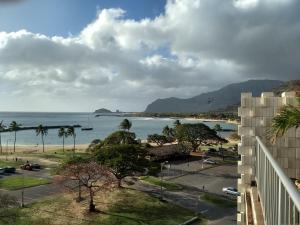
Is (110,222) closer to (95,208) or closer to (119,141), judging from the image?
(95,208)

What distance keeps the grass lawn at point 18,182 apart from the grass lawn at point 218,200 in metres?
23.0

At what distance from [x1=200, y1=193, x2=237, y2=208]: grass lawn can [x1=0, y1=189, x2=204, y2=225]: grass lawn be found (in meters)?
5.81

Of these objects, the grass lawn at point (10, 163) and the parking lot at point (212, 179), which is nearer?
the parking lot at point (212, 179)

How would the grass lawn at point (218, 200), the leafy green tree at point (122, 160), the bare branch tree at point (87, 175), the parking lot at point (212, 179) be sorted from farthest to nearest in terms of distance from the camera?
the parking lot at point (212, 179)
the leafy green tree at point (122, 160)
the grass lawn at point (218, 200)
the bare branch tree at point (87, 175)

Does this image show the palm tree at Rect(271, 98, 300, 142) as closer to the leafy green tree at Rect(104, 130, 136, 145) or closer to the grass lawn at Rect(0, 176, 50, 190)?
the grass lawn at Rect(0, 176, 50, 190)

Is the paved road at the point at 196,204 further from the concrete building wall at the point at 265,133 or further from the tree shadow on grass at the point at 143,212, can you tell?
the concrete building wall at the point at 265,133

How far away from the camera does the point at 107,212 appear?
43594mm

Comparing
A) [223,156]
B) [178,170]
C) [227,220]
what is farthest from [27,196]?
[223,156]

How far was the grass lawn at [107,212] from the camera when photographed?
40.8 m

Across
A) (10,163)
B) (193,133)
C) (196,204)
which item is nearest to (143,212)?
(196,204)

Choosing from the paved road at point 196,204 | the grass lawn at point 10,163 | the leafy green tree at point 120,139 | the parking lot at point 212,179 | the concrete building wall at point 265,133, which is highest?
the concrete building wall at point 265,133

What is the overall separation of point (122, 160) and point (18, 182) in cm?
1705

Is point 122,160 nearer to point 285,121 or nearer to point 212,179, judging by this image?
point 212,179

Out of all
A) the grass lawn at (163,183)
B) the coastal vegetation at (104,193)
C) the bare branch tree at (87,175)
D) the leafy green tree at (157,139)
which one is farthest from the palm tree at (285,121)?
the leafy green tree at (157,139)
